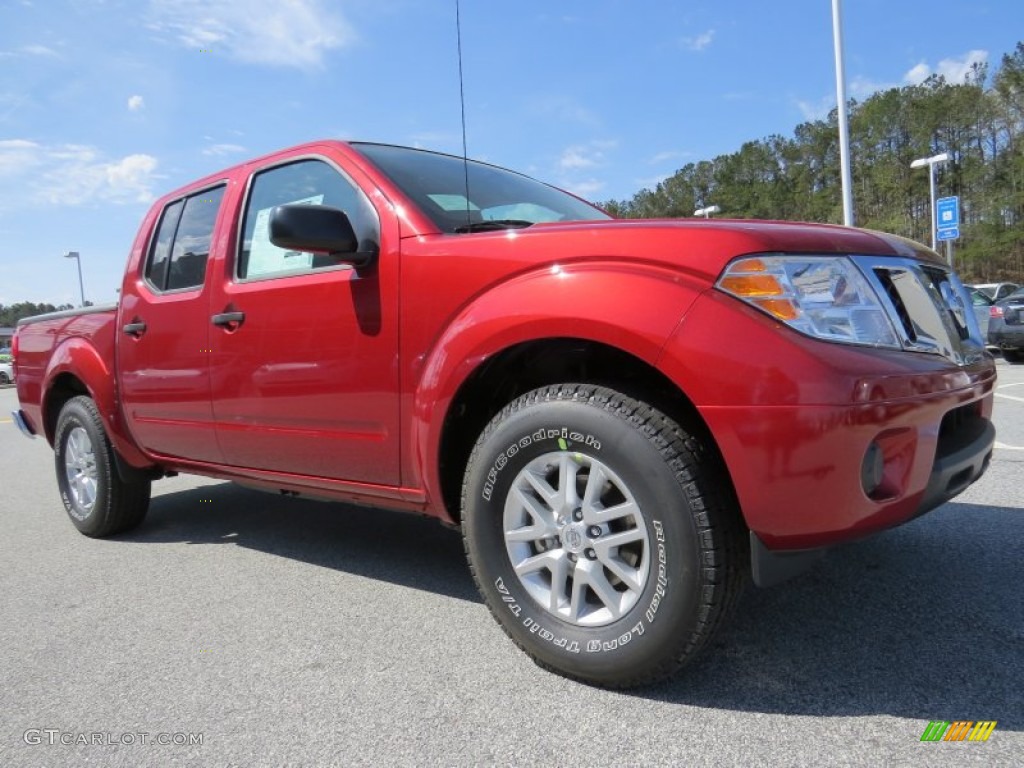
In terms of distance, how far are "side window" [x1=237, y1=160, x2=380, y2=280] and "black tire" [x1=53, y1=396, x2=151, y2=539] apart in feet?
5.27

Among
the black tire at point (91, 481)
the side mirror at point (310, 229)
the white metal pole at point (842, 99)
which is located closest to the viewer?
the side mirror at point (310, 229)

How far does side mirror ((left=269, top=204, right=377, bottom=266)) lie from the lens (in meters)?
2.42

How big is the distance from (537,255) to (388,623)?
4.70 feet

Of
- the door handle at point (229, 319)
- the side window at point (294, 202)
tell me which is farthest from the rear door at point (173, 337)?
the side window at point (294, 202)

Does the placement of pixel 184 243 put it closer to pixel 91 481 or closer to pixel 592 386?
pixel 91 481

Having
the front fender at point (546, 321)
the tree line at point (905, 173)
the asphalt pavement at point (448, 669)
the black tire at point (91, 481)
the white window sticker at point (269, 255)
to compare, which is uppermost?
the tree line at point (905, 173)

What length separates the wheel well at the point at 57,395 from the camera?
4.39 meters

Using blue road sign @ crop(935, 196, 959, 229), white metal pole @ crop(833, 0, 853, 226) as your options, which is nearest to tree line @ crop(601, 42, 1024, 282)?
blue road sign @ crop(935, 196, 959, 229)

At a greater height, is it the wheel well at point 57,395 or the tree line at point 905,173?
the tree line at point 905,173

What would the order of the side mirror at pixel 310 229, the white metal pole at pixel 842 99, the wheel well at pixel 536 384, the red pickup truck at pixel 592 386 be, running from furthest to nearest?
the white metal pole at pixel 842 99
the side mirror at pixel 310 229
the wheel well at pixel 536 384
the red pickup truck at pixel 592 386

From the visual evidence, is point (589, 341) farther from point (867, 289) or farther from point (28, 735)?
point (28, 735)

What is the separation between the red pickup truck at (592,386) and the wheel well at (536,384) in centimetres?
1

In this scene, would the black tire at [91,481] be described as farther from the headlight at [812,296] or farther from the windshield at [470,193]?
the headlight at [812,296]

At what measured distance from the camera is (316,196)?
9.92 feet
